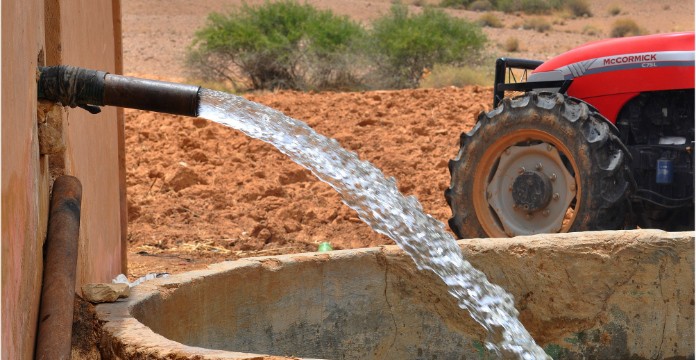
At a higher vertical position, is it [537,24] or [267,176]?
[537,24]

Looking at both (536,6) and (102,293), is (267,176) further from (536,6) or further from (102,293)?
(536,6)

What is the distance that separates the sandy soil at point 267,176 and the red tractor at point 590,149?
4.68 feet

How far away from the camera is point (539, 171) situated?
22.0ft

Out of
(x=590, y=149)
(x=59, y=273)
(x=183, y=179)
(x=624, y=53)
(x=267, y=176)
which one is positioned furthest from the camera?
(x=267, y=176)

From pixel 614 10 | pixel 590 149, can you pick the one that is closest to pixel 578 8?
pixel 614 10

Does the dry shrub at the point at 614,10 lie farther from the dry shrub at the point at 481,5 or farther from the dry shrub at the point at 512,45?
the dry shrub at the point at 512,45

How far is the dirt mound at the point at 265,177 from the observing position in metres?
8.46

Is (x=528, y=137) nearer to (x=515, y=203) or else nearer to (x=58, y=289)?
(x=515, y=203)

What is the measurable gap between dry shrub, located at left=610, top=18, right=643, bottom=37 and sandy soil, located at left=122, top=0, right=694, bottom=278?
24823 mm

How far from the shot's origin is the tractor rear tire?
6199 mm

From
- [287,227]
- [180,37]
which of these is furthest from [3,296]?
[180,37]

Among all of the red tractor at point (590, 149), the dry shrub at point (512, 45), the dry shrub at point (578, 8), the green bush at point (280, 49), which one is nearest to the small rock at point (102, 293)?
the red tractor at point (590, 149)

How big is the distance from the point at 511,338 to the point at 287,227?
15.8ft

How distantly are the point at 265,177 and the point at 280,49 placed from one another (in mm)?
10715
